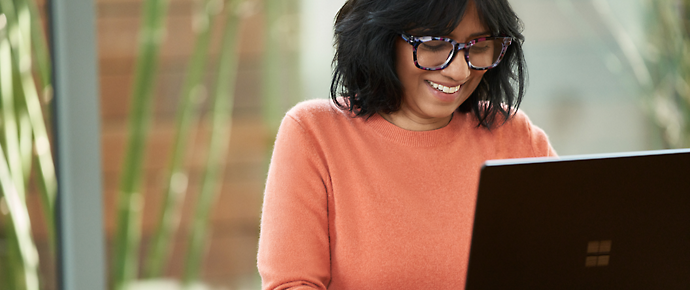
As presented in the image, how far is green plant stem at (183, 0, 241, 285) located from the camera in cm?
204

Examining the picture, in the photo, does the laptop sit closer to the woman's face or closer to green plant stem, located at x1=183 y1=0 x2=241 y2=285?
the woman's face

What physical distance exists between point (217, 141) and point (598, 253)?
5.20 ft

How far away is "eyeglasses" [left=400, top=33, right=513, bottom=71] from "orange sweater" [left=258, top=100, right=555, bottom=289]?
0.61ft

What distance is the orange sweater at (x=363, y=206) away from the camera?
110 centimetres

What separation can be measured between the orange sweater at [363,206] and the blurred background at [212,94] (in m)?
0.92

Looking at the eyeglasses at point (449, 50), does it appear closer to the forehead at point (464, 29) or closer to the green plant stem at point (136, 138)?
the forehead at point (464, 29)

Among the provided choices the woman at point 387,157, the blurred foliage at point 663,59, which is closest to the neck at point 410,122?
the woman at point 387,157

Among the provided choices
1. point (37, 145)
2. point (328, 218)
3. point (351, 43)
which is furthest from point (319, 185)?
point (37, 145)

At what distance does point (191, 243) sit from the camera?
2.07 m

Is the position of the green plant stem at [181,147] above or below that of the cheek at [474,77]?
below

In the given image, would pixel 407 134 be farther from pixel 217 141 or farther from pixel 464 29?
pixel 217 141

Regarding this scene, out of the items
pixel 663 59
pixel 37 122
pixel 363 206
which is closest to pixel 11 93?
pixel 37 122

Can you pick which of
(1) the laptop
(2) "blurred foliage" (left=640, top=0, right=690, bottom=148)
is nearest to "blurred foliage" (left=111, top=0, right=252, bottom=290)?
(1) the laptop

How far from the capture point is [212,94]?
80.7 inches
